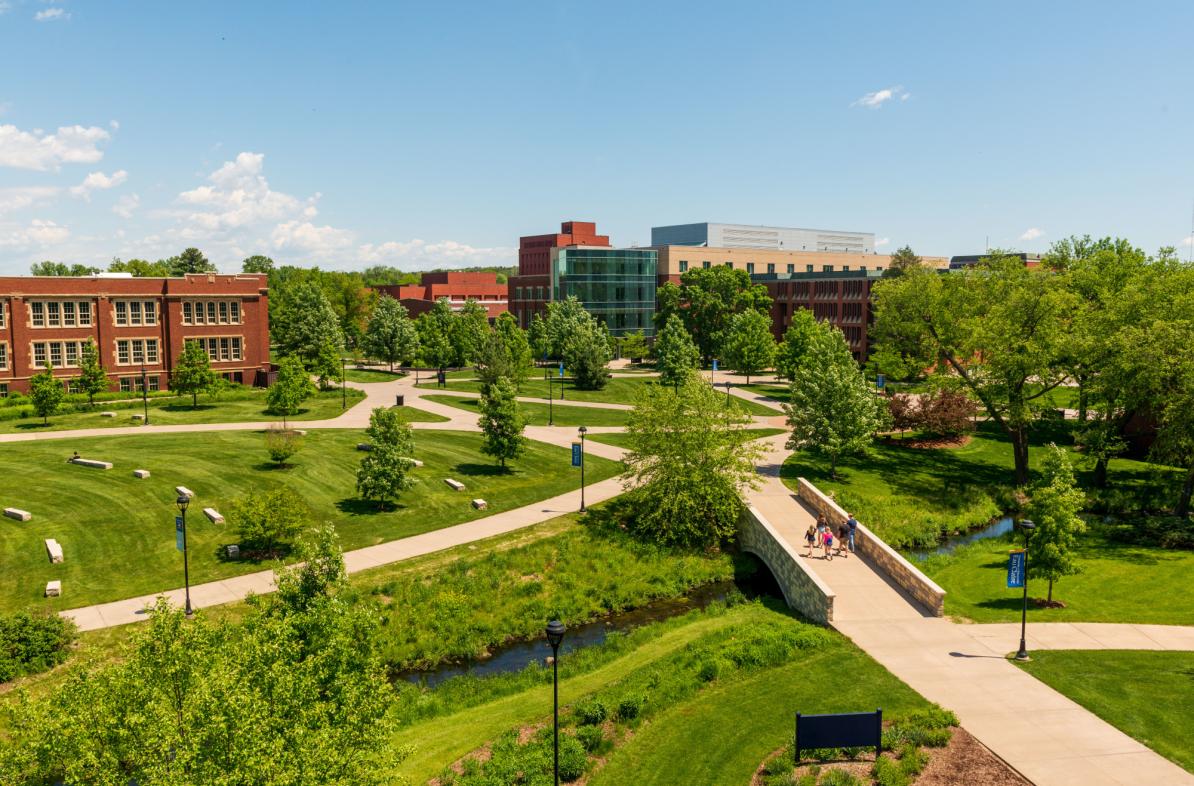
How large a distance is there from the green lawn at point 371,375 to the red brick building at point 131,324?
11615mm

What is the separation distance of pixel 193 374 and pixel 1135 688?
59.0m

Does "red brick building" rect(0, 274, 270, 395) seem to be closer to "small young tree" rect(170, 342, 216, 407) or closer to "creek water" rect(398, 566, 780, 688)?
"small young tree" rect(170, 342, 216, 407)

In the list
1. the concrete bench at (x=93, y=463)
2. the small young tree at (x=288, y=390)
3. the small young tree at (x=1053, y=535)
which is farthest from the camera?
the small young tree at (x=288, y=390)

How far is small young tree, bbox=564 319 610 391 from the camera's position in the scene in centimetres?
7919

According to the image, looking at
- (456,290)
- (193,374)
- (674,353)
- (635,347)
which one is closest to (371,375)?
(193,374)

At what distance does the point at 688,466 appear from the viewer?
129ft

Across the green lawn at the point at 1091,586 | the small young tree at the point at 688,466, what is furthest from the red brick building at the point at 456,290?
the green lawn at the point at 1091,586

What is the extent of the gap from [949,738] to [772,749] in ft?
13.6

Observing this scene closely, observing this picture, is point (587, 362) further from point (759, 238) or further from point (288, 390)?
point (759, 238)

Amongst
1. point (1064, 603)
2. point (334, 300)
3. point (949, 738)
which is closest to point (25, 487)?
point (949, 738)

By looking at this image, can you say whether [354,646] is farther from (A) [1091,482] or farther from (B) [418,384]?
(B) [418,384]

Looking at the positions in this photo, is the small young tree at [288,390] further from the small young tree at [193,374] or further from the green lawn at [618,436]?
the green lawn at [618,436]

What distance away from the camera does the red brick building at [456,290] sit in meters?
146

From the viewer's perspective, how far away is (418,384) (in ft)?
261
